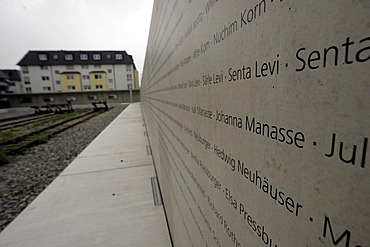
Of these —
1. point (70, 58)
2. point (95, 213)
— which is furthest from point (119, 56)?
point (95, 213)

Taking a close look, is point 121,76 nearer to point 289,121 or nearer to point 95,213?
point 95,213

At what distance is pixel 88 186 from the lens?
12.3 feet

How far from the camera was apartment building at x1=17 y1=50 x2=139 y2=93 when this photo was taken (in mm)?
46344

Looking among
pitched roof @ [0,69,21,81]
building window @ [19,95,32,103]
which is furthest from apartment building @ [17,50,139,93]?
pitched roof @ [0,69,21,81]

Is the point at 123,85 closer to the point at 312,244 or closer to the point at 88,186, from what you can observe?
the point at 88,186

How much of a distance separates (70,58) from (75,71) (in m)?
3.87

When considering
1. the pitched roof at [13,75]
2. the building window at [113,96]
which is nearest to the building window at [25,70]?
the pitched roof at [13,75]

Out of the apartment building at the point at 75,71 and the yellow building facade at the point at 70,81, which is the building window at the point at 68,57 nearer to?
the apartment building at the point at 75,71

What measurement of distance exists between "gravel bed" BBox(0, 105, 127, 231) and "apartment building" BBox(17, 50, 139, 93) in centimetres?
4234

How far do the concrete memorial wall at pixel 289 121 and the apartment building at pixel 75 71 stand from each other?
1949 inches

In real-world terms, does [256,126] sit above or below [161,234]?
above

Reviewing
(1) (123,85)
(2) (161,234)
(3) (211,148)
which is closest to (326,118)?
(3) (211,148)

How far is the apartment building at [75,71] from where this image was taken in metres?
46.3

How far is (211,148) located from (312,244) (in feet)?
1.99
